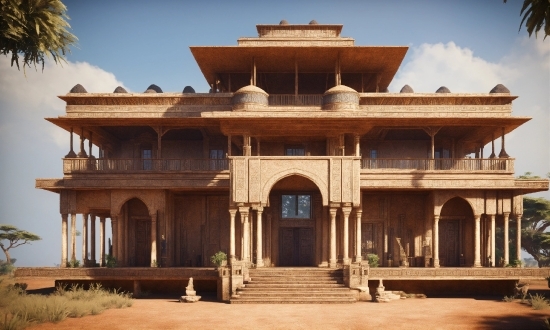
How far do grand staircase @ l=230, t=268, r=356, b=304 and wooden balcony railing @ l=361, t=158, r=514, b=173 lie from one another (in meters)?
7.23

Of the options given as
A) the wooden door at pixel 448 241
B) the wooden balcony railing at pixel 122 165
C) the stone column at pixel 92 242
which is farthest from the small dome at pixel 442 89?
the stone column at pixel 92 242

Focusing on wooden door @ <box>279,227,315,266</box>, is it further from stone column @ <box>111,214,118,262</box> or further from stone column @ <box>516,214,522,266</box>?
stone column @ <box>516,214,522,266</box>

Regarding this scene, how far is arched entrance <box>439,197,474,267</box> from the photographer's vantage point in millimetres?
27122

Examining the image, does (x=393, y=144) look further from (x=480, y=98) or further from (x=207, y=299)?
(x=207, y=299)

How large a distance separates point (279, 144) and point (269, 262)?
643 cm

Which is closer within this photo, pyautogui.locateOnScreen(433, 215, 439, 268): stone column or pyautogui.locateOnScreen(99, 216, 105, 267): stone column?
pyautogui.locateOnScreen(433, 215, 439, 268): stone column

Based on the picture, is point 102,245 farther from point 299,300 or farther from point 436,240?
point 436,240

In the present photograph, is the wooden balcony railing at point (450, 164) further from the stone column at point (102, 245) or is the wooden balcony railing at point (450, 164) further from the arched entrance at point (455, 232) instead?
the stone column at point (102, 245)

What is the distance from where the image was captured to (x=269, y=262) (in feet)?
86.7

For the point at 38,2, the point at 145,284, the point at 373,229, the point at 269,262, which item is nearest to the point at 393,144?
the point at 373,229

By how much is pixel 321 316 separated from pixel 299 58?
50.3ft

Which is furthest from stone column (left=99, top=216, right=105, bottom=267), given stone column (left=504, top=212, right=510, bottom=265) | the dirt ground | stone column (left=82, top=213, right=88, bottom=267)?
stone column (left=504, top=212, right=510, bottom=265)

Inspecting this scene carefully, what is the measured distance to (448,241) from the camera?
27516 millimetres

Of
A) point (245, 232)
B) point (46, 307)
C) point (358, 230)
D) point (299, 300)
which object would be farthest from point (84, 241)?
point (358, 230)
